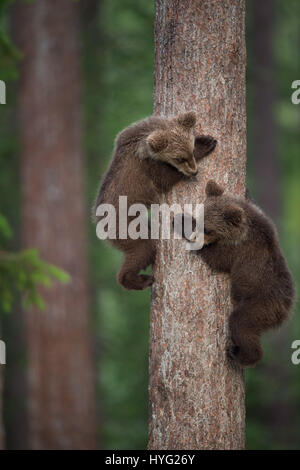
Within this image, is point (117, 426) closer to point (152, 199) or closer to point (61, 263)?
point (61, 263)

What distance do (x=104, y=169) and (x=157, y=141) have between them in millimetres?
9387

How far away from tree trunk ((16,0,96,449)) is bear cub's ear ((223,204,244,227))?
5.86 m

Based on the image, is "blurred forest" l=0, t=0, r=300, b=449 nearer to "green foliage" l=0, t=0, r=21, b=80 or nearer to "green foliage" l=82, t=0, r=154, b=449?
A: "green foliage" l=82, t=0, r=154, b=449

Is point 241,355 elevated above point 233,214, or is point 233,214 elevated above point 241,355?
point 233,214

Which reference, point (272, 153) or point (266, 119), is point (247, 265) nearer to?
point (272, 153)

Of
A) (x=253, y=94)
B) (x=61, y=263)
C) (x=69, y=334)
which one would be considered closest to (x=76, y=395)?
(x=69, y=334)

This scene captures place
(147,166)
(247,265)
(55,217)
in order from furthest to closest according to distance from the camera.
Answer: (55,217)
(147,166)
(247,265)

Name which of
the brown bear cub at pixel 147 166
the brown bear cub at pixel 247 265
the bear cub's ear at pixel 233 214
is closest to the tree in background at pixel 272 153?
the brown bear cub at pixel 147 166

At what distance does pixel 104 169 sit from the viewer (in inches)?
548

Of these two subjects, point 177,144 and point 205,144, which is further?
point 177,144

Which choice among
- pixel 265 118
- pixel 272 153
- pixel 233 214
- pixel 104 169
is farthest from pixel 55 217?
pixel 265 118

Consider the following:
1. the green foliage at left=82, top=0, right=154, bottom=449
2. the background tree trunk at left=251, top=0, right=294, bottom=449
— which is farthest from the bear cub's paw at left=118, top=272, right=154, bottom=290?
the background tree trunk at left=251, top=0, right=294, bottom=449

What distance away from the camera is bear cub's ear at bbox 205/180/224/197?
4.58 metres

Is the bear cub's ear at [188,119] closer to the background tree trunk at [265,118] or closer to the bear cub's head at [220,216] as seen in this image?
the bear cub's head at [220,216]
